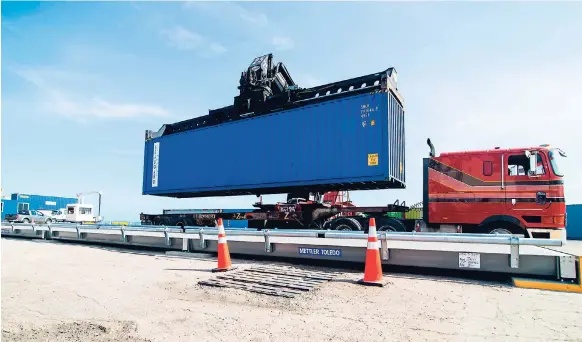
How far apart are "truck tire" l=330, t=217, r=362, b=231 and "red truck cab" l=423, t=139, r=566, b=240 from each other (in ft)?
5.24

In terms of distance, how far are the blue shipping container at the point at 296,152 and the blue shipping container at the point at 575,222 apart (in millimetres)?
17562

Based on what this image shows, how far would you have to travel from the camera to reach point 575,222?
69.2ft

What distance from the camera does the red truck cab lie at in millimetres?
7258

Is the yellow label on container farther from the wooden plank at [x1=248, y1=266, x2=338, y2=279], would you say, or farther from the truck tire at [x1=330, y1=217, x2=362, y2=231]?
the wooden plank at [x1=248, y1=266, x2=338, y2=279]

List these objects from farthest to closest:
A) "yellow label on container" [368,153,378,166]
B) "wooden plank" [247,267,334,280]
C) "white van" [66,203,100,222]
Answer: "white van" [66,203,100,222], "yellow label on container" [368,153,378,166], "wooden plank" [247,267,334,280]

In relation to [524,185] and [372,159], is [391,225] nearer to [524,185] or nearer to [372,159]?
[372,159]

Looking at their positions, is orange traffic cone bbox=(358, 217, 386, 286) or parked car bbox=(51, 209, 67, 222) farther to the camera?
parked car bbox=(51, 209, 67, 222)

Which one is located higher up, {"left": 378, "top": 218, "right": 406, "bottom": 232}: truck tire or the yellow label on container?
the yellow label on container

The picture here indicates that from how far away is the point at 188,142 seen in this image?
520 inches

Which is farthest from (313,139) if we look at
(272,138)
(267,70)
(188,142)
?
(188,142)

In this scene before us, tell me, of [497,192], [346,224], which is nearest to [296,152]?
[346,224]

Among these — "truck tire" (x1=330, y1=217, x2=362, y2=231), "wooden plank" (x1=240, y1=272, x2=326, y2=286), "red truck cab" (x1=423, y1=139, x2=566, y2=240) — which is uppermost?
"red truck cab" (x1=423, y1=139, x2=566, y2=240)

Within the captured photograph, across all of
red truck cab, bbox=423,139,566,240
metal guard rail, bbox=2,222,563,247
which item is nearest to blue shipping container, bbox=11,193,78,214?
metal guard rail, bbox=2,222,563,247

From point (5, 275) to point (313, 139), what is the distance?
7.28 meters
